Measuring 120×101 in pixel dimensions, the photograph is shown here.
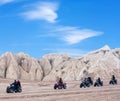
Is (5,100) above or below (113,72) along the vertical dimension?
below

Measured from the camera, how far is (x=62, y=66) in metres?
134

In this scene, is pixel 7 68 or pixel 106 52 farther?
pixel 106 52

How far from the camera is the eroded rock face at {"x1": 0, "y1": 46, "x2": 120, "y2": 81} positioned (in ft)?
385

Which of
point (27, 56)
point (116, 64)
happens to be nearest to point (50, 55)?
point (27, 56)

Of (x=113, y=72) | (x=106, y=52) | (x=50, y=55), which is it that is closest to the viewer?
(x=113, y=72)

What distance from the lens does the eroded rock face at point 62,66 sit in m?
118

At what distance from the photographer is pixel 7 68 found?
13462cm

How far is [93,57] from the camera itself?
137 m

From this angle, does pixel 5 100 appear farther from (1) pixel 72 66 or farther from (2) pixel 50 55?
(2) pixel 50 55

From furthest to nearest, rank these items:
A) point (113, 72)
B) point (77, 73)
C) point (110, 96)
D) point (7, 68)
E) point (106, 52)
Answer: point (106, 52) → point (7, 68) → point (77, 73) → point (113, 72) → point (110, 96)

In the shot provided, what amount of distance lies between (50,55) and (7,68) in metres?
37.6

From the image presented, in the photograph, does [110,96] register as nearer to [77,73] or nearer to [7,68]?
[77,73]

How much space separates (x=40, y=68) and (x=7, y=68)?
14369 mm

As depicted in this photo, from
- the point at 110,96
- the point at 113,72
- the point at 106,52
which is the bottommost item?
the point at 110,96
